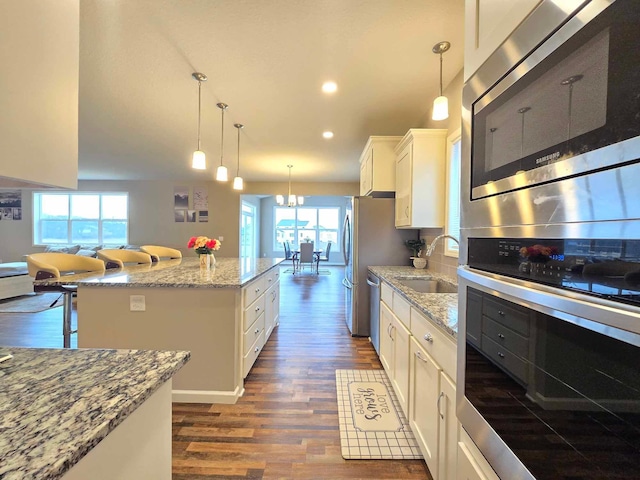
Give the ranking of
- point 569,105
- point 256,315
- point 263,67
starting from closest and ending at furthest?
point 569,105, point 263,67, point 256,315

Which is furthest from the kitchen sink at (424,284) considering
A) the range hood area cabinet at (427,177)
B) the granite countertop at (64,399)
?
the granite countertop at (64,399)

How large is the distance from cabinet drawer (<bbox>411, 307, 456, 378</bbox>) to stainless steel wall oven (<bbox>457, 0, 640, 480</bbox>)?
33 cm

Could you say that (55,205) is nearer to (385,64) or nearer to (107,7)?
(107,7)

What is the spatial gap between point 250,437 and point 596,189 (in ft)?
6.82

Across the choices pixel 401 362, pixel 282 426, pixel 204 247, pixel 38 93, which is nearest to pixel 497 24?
pixel 38 93

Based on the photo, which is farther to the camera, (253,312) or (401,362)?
(253,312)

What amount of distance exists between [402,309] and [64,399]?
1.80 m

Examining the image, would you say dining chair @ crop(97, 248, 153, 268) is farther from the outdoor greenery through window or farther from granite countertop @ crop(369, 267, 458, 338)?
the outdoor greenery through window

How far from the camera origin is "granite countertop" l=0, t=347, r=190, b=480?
444mm

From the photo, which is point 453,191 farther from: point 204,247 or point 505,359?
point 204,247

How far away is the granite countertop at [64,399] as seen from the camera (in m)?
0.44

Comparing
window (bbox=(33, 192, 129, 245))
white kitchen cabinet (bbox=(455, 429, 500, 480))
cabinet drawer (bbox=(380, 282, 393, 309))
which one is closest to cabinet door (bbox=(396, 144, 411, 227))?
cabinet drawer (bbox=(380, 282, 393, 309))

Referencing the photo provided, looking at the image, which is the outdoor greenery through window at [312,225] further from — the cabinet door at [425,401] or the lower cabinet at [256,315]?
the cabinet door at [425,401]

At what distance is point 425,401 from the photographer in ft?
4.89
